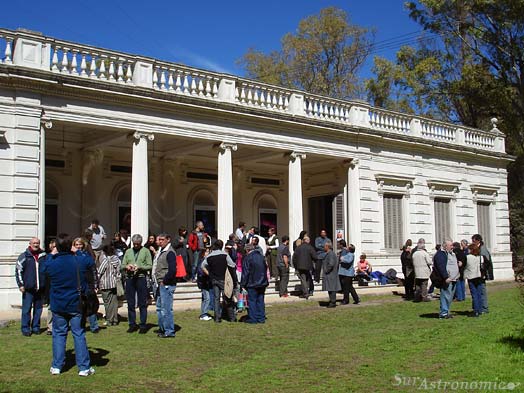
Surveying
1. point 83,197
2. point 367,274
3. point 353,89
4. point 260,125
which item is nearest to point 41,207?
point 83,197

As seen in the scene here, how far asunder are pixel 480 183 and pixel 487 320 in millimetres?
16040

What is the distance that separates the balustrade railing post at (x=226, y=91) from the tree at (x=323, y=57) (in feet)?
67.4

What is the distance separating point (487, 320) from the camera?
12578 millimetres

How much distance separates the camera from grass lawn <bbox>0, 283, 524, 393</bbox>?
757 cm

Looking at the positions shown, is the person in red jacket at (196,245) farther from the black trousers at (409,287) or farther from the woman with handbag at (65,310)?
the woman with handbag at (65,310)

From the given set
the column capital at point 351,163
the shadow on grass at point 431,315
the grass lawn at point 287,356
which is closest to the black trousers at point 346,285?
the shadow on grass at point 431,315

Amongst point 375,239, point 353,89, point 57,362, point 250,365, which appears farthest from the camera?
point 353,89

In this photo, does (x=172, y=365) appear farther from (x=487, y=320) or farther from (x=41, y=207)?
(x=41, y=207)

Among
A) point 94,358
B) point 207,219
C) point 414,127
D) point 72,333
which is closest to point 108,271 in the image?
point 94,358

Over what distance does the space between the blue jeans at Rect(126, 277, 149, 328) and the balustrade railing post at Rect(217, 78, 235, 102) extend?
8.67 metres

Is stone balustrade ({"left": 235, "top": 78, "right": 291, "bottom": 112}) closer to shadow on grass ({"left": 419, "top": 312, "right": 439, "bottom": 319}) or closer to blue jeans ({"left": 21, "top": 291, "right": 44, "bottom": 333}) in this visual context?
shadow on grass ({"left": 419, "top": 312, "right": 439, "bottom": 319})

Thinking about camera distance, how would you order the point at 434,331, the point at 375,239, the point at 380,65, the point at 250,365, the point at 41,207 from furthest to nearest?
1. the point at 380,65
2. the point at 375,239
3. the point at 41,207
4. the point at 434,331
5. the point at 250,365

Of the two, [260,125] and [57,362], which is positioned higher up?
[260,125]

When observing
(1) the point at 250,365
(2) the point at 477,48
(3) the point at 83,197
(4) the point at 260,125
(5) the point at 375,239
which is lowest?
(1) the point at 250,365
